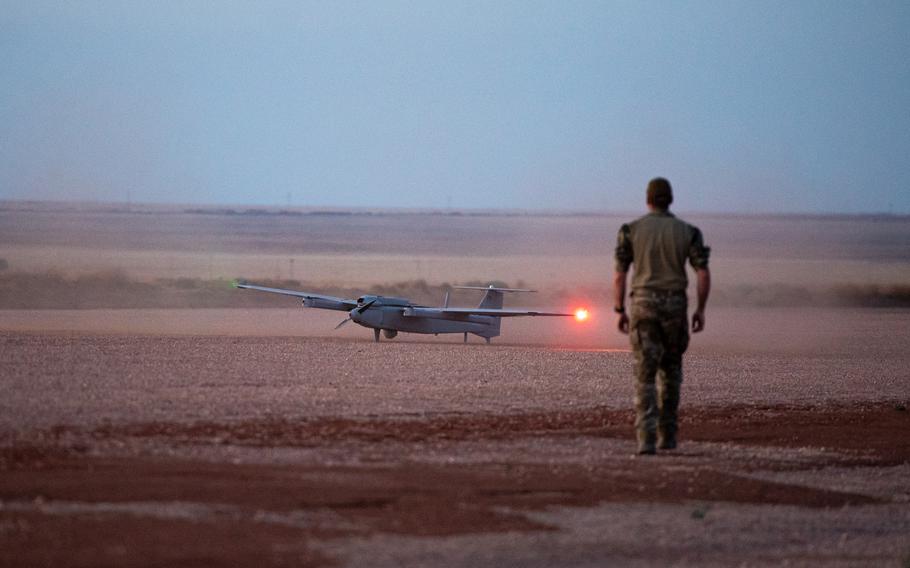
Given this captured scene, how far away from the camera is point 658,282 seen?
1288 centimetres

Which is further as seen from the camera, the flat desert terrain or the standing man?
the standing man

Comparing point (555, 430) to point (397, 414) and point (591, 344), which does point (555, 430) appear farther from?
point (591, 344)

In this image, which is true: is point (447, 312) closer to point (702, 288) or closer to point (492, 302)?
point (492, 302)

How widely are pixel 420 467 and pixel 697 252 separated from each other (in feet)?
10.7

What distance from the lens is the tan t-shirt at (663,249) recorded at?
12.9m

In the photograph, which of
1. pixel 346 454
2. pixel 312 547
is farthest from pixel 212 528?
pixel 346 454

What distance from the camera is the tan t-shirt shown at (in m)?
12.9

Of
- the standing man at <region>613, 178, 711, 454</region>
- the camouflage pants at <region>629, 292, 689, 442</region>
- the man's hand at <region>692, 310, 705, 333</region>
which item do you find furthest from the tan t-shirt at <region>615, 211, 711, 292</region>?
the man's hand at <region>692, 310, 705, 333</region>

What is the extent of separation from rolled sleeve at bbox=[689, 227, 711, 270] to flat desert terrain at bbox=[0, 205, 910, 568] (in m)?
1.96

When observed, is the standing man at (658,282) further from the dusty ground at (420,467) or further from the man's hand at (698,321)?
the dusty ground at (420,467)

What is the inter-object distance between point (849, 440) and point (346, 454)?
6.79 meters

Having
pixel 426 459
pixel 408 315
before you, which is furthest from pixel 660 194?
pixel 408 315

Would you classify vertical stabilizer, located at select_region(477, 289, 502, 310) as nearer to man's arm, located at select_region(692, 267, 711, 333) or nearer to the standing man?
the standing man

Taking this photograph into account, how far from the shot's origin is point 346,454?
→ 12.9 m
